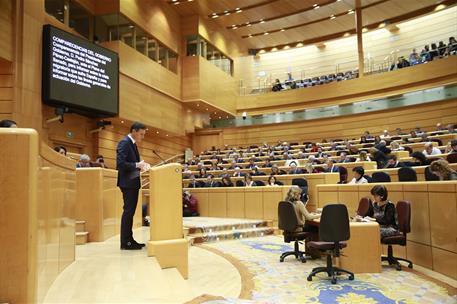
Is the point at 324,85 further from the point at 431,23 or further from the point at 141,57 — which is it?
the point at 141,57

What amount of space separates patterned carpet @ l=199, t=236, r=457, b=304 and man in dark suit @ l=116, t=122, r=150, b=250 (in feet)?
4.57

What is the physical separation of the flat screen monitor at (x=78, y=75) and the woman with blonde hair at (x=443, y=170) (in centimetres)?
825

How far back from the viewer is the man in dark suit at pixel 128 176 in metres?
3.98

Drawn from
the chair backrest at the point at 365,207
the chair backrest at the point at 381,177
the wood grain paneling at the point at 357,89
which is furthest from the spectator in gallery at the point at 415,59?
the chair backrest at the point at 365,207

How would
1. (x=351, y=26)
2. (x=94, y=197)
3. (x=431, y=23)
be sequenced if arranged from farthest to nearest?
(x=351, y=26)
(x=431, y=23)
(x=94, y=197)

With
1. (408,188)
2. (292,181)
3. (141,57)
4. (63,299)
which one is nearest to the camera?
(63,299)

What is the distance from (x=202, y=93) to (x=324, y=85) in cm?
543

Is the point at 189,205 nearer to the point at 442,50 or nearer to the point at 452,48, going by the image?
the point at 452,48

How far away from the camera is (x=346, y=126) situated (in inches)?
684

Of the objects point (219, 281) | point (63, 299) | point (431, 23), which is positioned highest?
point (431, 23)

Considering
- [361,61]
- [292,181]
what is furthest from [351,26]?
[292,181]

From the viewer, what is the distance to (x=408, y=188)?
17.7 feet

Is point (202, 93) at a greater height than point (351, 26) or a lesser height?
lesser

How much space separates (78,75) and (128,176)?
7.15 m
